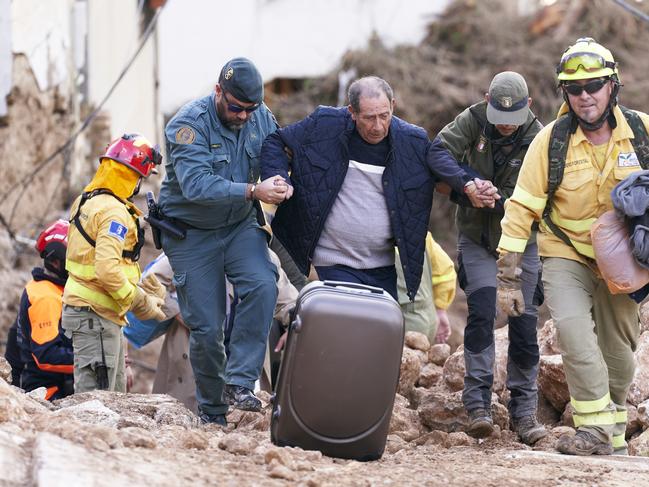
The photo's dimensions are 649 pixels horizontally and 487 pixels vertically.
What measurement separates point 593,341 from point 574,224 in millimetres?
599

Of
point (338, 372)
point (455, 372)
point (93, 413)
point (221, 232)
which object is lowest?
point (455, 372)

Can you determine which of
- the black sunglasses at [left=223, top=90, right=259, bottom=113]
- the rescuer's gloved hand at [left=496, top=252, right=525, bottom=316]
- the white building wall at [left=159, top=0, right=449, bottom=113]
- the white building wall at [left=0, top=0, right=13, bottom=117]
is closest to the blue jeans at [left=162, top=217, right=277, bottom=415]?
the black sunglasses at [left=223, top=90, right=259, bottom=113]

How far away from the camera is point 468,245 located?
22.8 ft

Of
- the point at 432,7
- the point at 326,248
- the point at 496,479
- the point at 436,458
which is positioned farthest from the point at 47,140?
the point at 432,7

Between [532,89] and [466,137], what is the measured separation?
14.4 metres

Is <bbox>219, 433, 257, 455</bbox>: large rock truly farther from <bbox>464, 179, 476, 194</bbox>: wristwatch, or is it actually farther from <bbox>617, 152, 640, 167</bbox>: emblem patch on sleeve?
<bbox>617, 152, 640, 167</bbox>: emblem patch on sleeve

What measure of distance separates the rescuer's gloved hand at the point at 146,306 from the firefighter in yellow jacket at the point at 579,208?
2.43m

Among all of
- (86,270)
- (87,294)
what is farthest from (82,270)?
(87,294)

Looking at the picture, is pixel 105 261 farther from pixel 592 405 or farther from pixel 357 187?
pixel 592 405

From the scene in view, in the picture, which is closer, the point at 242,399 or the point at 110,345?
the point at 242,399

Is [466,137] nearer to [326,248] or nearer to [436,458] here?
[326,248]

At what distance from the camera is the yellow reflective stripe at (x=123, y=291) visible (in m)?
7.21

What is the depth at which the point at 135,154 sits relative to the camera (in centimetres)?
735

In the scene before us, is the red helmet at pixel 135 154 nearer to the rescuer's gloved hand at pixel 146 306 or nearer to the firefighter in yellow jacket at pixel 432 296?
the rescuer's gloved hand at pixel 146 306
